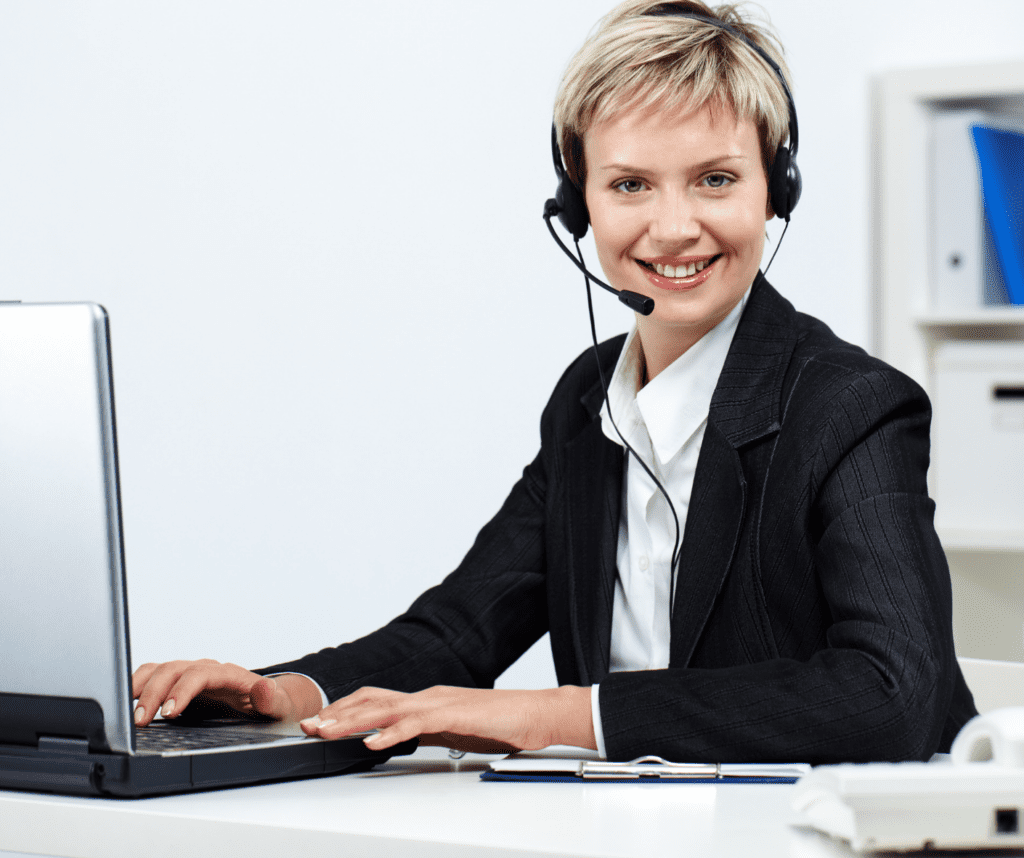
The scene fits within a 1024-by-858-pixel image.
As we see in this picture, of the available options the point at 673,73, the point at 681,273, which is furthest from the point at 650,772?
the point at 673,73

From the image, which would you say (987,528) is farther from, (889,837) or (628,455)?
(889,837)

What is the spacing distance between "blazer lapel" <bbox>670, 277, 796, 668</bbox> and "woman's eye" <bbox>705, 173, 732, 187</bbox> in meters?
0.18

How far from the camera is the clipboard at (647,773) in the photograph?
88 centimetres

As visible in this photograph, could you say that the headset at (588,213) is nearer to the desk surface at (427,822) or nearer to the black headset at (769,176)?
the black headset at (769,176)

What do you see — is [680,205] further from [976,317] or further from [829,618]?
[976,317]

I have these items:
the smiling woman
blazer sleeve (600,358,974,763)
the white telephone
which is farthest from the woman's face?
the white telephone

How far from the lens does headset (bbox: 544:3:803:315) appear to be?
1262 millimetres

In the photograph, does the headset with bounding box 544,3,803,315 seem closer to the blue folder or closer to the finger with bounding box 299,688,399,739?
the finger with bounding box 299,688,399,739

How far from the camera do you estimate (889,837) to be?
0.62 m

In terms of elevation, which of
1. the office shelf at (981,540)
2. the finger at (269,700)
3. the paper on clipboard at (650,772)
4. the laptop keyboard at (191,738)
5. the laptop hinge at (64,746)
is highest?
the laptop hinge at (64,746)

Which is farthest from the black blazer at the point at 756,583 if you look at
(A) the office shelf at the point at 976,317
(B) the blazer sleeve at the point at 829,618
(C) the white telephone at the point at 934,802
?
(A) the office shelf at the point at 976,317

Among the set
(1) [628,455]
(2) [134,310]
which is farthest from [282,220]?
(1) [628,455]

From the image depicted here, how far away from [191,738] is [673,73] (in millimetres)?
765

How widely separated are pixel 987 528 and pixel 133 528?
1.74m
